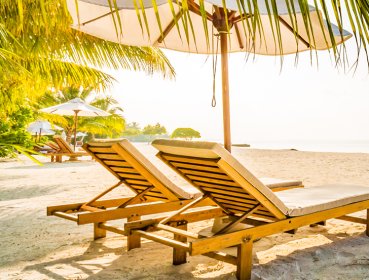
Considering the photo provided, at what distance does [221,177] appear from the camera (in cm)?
265

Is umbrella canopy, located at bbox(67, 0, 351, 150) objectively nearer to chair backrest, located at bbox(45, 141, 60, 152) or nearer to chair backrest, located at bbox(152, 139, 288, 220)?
chair backrest, located at bbox(152, 139, 288, 220)

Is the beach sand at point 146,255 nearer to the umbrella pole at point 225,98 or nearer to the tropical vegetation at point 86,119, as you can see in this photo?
the umbrella pole at point 225,98

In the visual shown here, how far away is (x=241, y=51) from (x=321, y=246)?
3.23 m

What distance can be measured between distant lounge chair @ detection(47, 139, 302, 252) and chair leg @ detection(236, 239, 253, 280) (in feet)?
1.91

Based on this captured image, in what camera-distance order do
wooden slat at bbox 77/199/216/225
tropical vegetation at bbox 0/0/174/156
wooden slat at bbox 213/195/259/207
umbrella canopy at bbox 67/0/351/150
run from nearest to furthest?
wooden slat at bbox 213/195/259/207 < wooden slat at bbox 77/199/216/225 < umbrella canopy at bbox 67/0/351/150 < tropical vegetation at bbox 0/0/174/156

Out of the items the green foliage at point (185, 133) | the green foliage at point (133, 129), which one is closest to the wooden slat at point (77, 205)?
the green foliage at point (185, 133)

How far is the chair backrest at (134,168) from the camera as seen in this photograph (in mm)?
3252

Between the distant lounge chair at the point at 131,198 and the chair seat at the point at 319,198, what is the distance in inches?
24.0

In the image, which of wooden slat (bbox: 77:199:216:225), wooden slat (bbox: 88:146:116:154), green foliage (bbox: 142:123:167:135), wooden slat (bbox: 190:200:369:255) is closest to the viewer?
wooden slat (bbox: 190:200:369:255)

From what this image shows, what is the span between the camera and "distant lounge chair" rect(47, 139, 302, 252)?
3180 mm

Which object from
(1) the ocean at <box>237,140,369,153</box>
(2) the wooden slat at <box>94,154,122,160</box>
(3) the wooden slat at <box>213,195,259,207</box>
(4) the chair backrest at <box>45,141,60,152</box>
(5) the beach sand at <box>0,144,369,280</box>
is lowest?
(1) the ocean at <box>237,140,369,153</box>

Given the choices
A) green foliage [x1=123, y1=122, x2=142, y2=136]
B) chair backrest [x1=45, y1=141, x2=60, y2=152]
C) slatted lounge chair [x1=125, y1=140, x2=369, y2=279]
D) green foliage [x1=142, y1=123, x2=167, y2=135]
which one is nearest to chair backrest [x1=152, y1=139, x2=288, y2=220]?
slatted lounge chair [x1=125, y1=140, x2=369, y2=279]

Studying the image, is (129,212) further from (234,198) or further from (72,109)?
(72,109)

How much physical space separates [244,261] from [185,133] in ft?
208
